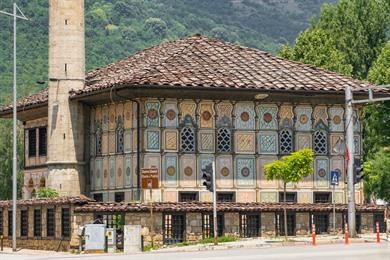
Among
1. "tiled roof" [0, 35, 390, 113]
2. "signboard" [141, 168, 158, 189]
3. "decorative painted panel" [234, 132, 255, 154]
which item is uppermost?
"tiled roof" [0, 35, 390, 113]

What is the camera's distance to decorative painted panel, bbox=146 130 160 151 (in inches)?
2247

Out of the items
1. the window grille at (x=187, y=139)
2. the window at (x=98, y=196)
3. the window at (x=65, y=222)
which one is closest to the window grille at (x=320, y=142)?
the window grille at (x=187, y=139)

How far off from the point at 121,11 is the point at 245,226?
126m

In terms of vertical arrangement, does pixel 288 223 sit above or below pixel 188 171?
below

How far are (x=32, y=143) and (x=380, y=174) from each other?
22997 mm

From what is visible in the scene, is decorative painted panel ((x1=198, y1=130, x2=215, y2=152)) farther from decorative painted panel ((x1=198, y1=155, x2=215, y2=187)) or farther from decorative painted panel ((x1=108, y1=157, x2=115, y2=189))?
decorative painted panel ((x1=108, y1=157, x2=115, y2=189))

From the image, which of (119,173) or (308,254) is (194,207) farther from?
(308,254)

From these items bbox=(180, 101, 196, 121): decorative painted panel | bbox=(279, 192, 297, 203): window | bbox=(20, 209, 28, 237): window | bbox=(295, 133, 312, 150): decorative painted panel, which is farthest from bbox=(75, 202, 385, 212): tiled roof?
bbox=(20, 209, 28, 237): window

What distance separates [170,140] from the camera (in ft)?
189

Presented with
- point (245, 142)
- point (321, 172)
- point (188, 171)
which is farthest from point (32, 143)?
point (321, 172)

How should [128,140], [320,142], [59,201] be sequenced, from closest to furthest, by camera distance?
[59,201]
[128,140]
[320,142]

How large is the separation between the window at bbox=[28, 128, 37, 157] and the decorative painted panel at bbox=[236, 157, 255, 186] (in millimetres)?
14526

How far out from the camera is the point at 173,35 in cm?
18512

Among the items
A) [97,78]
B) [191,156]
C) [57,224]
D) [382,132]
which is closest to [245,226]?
[191,156]
